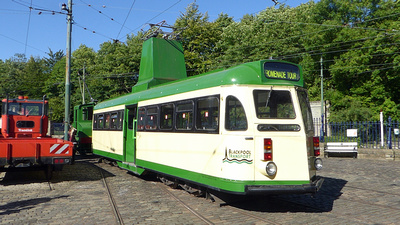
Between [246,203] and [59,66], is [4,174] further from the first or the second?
[59,66]

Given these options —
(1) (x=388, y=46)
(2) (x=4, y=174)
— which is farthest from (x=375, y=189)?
(1) (x=388, y=46)

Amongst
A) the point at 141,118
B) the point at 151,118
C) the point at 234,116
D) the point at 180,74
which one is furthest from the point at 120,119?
the point at 234,116

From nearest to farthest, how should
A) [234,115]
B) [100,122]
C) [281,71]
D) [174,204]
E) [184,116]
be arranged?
[234,115] < [281,71] < [174,204] < [184,116] < [100,122]

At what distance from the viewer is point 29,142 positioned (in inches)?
416

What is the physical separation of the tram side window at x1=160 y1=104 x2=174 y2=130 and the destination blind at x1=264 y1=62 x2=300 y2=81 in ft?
9.61

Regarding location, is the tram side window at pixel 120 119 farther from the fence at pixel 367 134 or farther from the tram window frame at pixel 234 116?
the fence at pixel 367 134

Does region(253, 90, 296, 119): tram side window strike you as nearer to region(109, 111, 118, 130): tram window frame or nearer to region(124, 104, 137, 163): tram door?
region(124, 104, 137, 163): tram door

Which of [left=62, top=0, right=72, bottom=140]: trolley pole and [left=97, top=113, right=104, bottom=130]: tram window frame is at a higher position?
[left=62, top=0, right=72, bottom=140]: trolley pole

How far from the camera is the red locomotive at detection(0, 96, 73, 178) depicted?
10.3 m

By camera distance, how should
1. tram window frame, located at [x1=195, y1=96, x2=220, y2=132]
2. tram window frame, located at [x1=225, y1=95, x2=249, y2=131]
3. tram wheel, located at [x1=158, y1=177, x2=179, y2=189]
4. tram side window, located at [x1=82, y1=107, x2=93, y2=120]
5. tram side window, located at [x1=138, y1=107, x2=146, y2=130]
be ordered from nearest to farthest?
tram window frame, located at [x1=225, y1=95, x2=249, y2=131] → tram window frame, located at [x1=195, y1=96, x2=220, y2=132] → tram wheel, located at [x1=158, y1=177, x2=179, y2=189] → tram side window, located at [x1=138, y1=107, x2=146, y2=130] → tram side window, located at [x1=82, y1=107, x2=93, y2=120]

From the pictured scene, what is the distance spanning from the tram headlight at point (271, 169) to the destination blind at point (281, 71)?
1761 mm

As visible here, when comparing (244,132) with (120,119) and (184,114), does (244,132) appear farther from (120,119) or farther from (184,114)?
(120,119)

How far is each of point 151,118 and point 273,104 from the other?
4420mm

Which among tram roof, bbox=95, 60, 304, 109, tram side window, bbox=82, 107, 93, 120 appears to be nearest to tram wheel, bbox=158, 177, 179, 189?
tram roof, bbox=95, 60, 304, 109
